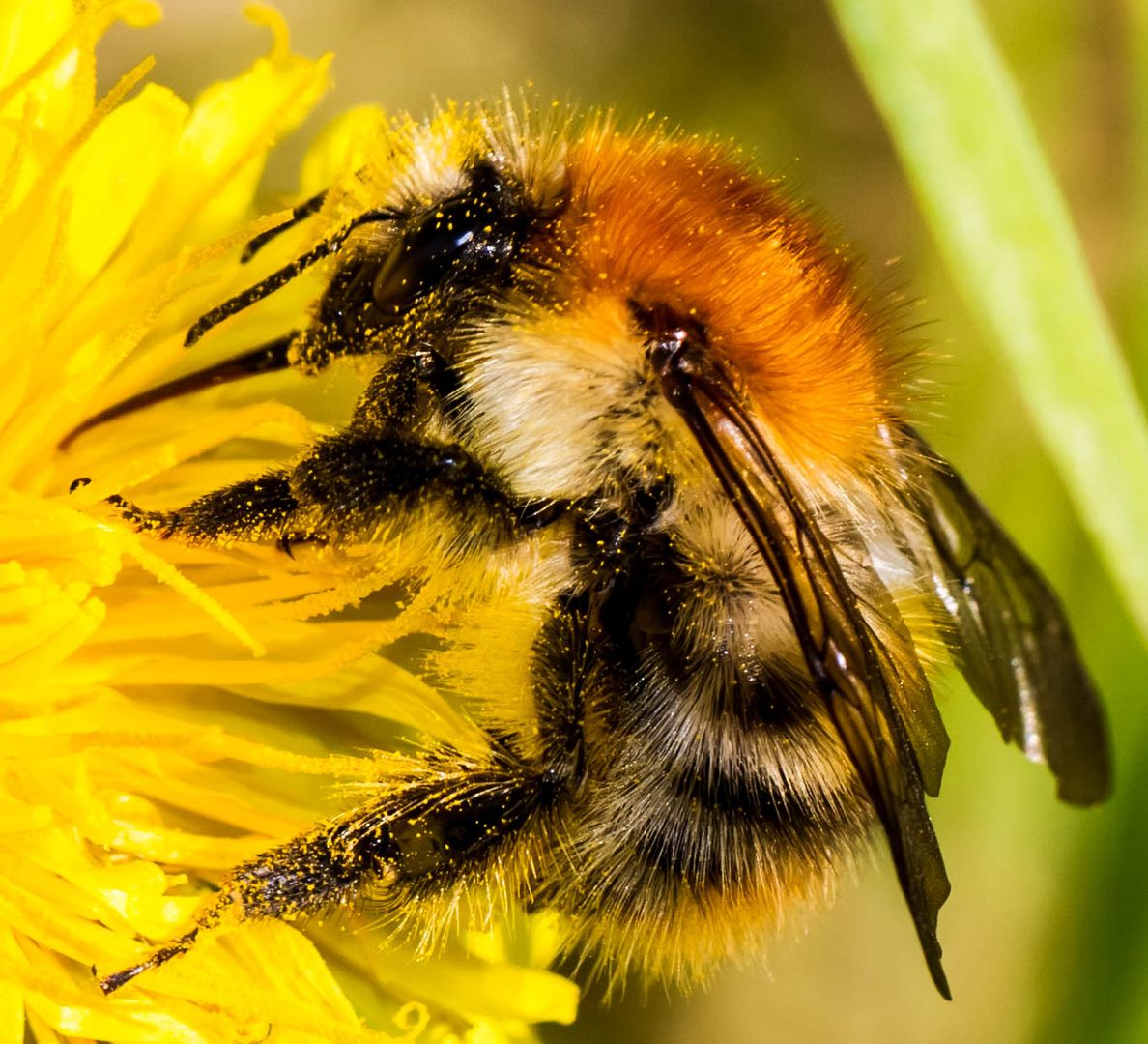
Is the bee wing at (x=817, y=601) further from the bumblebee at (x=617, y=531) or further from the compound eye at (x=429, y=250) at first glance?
the compound eye at (x=429, y=250)

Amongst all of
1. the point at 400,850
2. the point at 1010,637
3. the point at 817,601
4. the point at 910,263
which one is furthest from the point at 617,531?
the point at 910,263

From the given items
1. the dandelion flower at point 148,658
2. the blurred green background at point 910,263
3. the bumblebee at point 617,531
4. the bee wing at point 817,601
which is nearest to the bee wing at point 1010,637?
the bumblebee at point 617,531

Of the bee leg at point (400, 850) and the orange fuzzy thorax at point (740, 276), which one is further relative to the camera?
the bee leg at point (400, 850)

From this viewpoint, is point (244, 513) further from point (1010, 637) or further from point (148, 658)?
point (1010, 637)

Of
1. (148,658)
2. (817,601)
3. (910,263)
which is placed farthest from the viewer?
(910,263)

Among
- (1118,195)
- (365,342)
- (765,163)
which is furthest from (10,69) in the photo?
(1118,195)

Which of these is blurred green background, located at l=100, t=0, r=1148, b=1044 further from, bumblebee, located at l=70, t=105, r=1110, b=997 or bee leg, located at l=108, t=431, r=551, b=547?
bee leg, located at l=108, t=431, r=551, b=547
